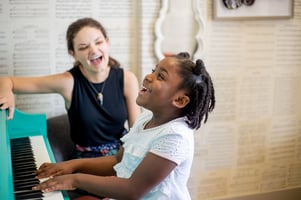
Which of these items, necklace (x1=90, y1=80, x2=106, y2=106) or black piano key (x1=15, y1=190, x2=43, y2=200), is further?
necklace (x1=90, y1=80, x2=106, y2=106)

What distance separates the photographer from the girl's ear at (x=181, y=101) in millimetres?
1330

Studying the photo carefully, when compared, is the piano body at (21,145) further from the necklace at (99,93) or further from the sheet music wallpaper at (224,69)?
the sheet music wallpaper at (224,69)

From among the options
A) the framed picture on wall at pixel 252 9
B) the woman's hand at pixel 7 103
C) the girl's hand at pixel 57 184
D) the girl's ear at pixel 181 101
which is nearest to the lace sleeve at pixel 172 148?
the girl's ear at pixel 181 101

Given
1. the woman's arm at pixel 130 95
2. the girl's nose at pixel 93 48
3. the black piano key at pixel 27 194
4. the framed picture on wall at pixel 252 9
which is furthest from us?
the framed picture on wall at pixel 252 9

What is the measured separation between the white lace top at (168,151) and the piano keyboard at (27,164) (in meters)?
0.26

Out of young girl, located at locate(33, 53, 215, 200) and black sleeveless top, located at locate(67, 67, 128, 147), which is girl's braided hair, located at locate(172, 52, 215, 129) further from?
black sleeveless top, located at locate(67, 67, 128, 147)

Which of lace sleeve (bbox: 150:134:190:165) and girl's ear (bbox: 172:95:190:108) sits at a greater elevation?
girl's ear (bbox: 172:95:190:108)

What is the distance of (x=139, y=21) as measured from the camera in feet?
7.75

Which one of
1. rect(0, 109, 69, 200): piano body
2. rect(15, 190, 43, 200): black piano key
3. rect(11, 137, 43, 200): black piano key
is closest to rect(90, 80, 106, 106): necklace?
rect(0, 109, 69, 200): piano body

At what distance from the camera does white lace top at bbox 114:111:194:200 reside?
4.21 ft

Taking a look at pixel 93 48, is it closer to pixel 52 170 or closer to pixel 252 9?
pixel 52 170

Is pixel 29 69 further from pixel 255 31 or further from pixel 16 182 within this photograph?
pixel 255 31

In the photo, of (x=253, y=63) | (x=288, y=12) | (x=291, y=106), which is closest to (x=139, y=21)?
(x=253, y=63)

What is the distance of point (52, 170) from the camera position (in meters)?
1.45
